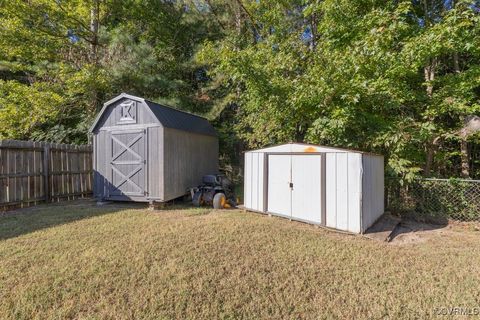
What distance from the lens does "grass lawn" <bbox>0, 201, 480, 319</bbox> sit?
244 centimetres

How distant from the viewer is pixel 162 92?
442 inches

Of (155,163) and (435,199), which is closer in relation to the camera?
(435,199)

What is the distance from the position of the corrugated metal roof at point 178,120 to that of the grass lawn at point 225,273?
308 centimetres

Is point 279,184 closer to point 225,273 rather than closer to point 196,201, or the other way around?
point 196,201

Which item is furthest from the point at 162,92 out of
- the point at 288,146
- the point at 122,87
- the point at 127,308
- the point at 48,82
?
the point at 127,308

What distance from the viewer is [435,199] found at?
5.73 m

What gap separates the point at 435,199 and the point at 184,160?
6.50 m

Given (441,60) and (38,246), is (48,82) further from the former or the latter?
(441,60)

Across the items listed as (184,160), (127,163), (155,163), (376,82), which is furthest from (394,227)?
(127,163)

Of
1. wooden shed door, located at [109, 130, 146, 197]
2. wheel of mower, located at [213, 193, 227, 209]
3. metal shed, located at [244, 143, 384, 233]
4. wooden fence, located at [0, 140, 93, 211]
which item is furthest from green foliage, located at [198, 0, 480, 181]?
wooden fence, located at [0, 140, 93, 211]

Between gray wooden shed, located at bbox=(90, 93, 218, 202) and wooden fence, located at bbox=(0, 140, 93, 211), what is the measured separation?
103 centimetres

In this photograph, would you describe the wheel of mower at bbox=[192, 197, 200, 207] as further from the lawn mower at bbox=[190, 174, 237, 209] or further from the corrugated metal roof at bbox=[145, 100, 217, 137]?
the corrugated metal roof at bbox=[145, 100, 217, 137]

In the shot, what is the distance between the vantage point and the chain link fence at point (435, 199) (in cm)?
538

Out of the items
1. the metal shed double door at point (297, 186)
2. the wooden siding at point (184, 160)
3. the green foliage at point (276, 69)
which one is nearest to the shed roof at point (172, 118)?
the wooden siding at point (184, 160)
